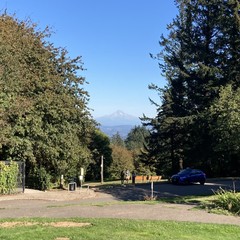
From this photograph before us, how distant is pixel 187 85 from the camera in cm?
4694

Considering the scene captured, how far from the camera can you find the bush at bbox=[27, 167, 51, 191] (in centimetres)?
2809

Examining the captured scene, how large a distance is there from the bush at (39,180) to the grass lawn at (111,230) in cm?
1602

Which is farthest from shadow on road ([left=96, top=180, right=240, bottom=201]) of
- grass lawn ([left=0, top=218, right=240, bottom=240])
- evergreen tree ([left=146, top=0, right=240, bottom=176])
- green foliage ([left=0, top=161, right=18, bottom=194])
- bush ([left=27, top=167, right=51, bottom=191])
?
evergreen tree ([left=146, top=0, right=240, bottom=176])

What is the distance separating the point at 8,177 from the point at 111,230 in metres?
13.5

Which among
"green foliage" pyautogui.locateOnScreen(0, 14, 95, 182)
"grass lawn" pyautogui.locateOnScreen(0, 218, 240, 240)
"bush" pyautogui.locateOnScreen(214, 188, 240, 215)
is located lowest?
"grass lawn" pyautogui.locateOnScreen(0, 218, 240, 240)

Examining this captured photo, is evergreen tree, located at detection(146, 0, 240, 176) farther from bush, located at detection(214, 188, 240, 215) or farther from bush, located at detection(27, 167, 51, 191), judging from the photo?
bush, located at detection(214, 188, 240, 215)

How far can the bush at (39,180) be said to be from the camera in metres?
28.1

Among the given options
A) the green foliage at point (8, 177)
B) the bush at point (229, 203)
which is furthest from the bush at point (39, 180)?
the bush at point (229, 203)

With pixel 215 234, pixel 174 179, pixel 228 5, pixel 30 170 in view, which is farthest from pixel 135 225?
pixel 228 5

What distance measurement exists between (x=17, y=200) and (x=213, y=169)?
102ft

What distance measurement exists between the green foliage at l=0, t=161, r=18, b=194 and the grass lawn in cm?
1012

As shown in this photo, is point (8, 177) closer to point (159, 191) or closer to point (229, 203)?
point (159, 191)

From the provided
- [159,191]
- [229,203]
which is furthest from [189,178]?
[229,203]

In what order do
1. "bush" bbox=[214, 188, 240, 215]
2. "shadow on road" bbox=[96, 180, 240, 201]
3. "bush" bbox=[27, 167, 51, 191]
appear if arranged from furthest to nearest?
1. "bush" bbox=[27, 167, 51, 191]
2. "shadow on road" bbox=[96, 180, 240, 201]
3. "bush" bbox=[214, 188, 240, 215]
